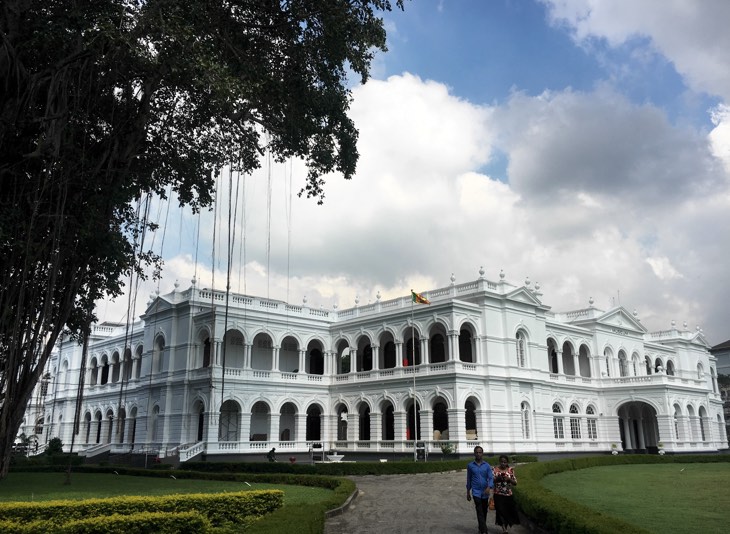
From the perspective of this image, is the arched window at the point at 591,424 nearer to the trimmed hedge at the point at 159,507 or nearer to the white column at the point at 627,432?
Result: the white column at the point at 627,432

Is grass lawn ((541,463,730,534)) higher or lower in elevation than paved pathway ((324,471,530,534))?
higher

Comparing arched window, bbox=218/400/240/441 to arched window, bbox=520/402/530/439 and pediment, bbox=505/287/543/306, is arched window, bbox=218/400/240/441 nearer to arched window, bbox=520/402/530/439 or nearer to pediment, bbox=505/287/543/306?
arched window, bbox=520/402/530/439

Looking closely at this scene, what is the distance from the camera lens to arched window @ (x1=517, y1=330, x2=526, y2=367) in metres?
38.1

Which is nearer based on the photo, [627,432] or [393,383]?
[393,383]

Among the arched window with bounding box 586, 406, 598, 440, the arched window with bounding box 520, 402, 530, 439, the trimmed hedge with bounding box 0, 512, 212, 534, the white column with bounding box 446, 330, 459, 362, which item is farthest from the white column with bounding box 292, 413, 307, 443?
the trimmed hedge with bounding box 0, 512, 212, 534

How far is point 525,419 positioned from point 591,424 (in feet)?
24.7

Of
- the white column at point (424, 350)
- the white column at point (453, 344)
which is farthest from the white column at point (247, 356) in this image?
the white column at point (453, 344)

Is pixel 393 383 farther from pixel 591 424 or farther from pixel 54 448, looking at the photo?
pixel 54 448

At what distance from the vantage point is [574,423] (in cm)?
4062

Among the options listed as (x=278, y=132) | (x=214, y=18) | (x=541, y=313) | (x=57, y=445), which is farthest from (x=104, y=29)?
(x=57, y=445)

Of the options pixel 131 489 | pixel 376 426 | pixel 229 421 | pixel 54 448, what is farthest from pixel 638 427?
pixel 54 448

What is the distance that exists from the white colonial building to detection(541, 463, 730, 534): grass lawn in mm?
10737

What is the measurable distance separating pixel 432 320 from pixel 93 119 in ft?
77.8

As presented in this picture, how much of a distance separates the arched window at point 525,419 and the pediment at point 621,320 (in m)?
10.9
